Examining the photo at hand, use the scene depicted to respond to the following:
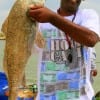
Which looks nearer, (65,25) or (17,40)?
(65,25)

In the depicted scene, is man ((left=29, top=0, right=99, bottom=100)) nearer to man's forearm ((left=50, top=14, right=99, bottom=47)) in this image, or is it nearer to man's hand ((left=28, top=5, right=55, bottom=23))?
man's forearm ((left=50, top=14, right=99, bottom=47))

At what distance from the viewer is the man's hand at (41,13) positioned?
2.94 m

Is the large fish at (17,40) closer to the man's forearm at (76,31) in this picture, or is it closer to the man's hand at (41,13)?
the man's hand at (41,13)

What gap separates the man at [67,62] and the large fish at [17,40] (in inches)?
10.8

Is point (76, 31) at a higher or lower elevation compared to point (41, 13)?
lower

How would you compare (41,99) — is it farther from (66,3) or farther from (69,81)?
(66,3)

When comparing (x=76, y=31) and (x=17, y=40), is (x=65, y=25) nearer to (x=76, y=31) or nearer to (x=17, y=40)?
(x=76, y=31)

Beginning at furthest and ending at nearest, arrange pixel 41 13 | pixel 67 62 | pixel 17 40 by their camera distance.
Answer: pixel 67 62 < pixel 17 40 < pixel 41 13

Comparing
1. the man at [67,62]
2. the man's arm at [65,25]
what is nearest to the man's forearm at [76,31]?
the man's arm at [65,25]

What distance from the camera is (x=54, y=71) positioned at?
3375 millimetres

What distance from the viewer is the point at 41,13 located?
9.66 ft

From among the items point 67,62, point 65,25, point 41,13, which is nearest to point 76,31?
point 65,25

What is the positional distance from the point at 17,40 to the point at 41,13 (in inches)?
10.9

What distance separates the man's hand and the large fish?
2.8 inches
